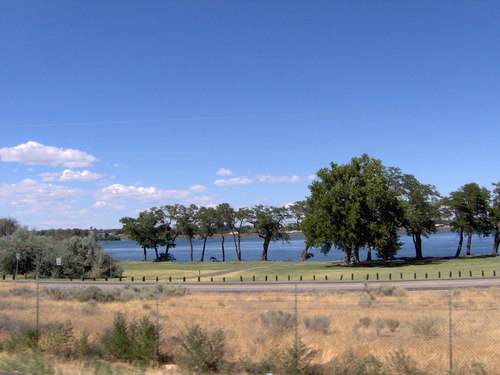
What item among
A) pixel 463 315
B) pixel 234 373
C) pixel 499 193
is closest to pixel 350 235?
pixel 499 193

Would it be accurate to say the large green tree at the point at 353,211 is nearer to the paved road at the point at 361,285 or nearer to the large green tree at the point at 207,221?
the paved road at the point at 361,285

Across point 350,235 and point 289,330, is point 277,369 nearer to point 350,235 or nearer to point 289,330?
point 289,330

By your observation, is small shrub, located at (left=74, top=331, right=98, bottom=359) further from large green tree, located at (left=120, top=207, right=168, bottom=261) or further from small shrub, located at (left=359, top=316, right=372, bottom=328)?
large green tree, located at (left=120, top=207, right=168, bottom=261)

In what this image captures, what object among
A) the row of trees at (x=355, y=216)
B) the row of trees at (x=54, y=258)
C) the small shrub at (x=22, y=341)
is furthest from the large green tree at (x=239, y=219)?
the small shrub at (x=22, y=341)

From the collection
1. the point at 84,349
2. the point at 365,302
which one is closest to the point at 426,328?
the point at 365,302

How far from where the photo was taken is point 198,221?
319 ft

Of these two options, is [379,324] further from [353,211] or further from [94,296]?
[353,211]

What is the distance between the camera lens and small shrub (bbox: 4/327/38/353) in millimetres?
11617

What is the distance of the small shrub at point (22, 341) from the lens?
11617mm

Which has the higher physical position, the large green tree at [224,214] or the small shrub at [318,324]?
the large green tree at [224,214]

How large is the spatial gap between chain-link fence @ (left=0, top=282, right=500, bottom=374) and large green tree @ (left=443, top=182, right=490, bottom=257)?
55226 mm

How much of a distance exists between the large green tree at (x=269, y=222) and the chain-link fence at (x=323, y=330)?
65.1 metres

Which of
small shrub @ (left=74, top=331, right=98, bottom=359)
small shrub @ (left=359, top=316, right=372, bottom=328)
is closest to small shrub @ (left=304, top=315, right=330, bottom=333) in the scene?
small shrub @ (left=359, top=316, right=372, bottom=328)

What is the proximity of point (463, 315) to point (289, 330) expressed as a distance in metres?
7.17
